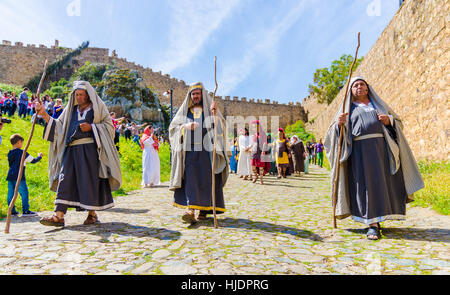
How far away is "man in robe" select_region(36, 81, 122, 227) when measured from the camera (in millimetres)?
4320

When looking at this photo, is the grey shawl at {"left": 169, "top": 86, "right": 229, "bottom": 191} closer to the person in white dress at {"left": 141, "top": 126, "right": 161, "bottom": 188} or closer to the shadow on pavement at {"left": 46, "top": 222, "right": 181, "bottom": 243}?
the shadow on pavement at {"left": 46, "top": 222, "right": 181, "bottom": 243}

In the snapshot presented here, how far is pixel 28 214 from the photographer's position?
539 centimetres

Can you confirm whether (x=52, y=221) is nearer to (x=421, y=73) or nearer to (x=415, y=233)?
(x=415, y=233)

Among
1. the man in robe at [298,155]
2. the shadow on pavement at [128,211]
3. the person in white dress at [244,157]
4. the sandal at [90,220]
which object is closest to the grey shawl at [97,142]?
the sandal at [90,220]

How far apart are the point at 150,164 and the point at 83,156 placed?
19.1 ft

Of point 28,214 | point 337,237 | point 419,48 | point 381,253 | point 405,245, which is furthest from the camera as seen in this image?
point 419,48

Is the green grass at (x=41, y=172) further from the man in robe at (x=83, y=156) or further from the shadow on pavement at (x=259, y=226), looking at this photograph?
the shadow on pavement at (x=259, y=226)

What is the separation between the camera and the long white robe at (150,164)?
10.1 meters

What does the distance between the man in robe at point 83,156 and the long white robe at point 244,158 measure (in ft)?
25.9

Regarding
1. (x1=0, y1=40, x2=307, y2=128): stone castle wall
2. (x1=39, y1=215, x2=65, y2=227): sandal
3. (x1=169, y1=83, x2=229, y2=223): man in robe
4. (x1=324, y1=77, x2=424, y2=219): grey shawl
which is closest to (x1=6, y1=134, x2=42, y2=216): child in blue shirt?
(x1=39, y1=215, x2=65, y2=227): sandal

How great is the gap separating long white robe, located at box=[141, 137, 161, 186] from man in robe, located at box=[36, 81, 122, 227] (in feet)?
17.7
